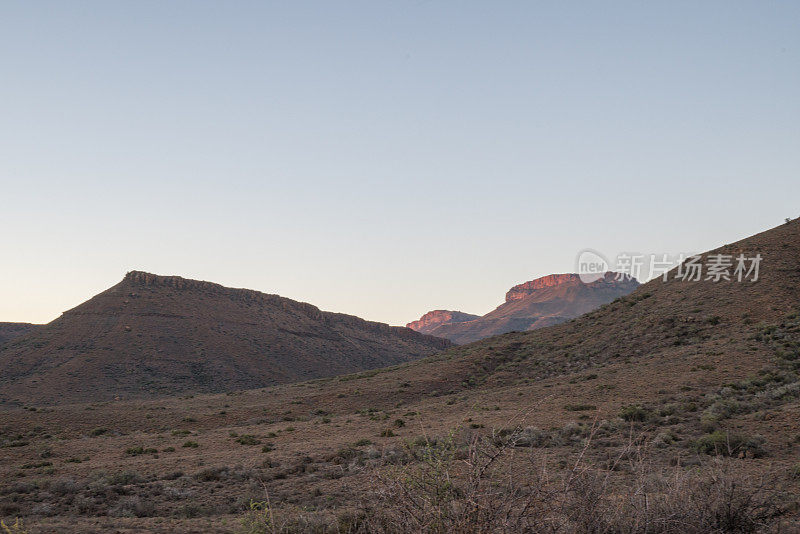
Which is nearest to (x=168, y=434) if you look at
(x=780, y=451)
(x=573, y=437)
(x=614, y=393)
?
(x=573, y=437)

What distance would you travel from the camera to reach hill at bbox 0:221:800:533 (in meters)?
5.81

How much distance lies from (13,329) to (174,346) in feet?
166

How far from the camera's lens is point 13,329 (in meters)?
93.1

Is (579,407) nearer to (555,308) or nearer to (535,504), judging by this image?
(535,504)

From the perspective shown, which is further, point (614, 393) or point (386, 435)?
point (614, 393)

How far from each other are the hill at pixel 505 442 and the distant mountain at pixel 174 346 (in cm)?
1971

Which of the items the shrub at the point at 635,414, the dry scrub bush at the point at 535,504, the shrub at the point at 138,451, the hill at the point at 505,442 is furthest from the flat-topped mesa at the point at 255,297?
the dry scrub bush at the point at 535,504

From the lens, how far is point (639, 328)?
122ft

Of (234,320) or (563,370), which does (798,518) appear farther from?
(234,320)

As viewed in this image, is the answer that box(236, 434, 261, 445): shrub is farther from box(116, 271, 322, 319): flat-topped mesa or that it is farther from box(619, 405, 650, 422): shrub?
box(116, 271, 322, 319): flat-topped mesa

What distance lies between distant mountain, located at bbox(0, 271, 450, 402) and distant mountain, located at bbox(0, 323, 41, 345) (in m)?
29.0

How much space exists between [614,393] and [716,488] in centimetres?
1783

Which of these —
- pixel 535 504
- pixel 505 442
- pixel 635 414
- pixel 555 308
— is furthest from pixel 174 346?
pixel 555 308

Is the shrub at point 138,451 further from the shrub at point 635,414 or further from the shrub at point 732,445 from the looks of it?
the shrub at point 732,445
